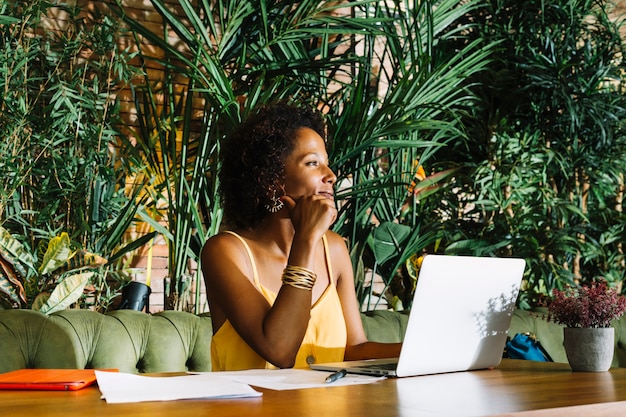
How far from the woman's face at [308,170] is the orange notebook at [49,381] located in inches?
31.9

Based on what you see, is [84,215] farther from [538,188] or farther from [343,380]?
[538,188]

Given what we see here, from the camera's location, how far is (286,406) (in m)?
1.18

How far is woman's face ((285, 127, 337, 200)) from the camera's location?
2090mm

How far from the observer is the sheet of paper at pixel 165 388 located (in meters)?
1.24

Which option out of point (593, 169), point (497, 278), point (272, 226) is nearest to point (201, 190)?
point (272, 226)

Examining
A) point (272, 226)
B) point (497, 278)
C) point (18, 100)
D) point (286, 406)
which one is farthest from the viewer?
point (18, 100)

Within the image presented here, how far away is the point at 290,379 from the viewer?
1.50 meters

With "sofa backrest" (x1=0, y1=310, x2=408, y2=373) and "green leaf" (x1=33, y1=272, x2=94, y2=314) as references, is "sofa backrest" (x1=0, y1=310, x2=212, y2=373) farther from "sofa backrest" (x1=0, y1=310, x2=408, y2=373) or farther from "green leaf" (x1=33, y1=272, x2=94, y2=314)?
"green leaf" (x1=33, y1=272, x2=94, y2=314)

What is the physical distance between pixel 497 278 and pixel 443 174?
285 centimetres

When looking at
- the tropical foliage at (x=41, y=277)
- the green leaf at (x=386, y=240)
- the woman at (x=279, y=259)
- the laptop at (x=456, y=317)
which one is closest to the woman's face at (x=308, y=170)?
the woman at (x=279, y=259)

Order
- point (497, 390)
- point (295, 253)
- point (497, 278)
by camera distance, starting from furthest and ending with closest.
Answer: point (295, 253) < point (497, 278) < point (497, 390)

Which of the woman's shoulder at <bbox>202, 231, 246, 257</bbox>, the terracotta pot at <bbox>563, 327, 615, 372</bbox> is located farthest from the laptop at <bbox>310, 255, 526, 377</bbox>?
the woman's shoulder at <bbox>202, 231, 246, 257</bbox>

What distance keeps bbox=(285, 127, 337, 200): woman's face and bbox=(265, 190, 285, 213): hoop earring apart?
0.05 metres

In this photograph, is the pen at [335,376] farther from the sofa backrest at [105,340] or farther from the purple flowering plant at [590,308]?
the sofa backrest at [105,340]
